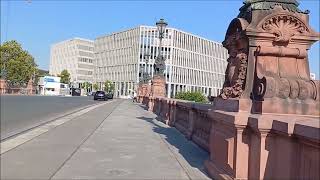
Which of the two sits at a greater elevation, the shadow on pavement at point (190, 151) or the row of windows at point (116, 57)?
the row of windows at point (116, 57)

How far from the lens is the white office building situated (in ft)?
437

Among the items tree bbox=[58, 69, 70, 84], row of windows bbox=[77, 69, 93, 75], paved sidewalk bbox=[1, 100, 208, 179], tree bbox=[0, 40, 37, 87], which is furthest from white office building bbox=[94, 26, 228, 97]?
paved sidewalk bbox=[1, 100, 208, 179]

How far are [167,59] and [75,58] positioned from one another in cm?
4265

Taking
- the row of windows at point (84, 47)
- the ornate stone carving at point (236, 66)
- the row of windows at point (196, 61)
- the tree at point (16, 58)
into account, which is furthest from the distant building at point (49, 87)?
the row of windows at point (84, 47)

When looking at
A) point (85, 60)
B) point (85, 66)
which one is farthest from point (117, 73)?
point (85, 66)

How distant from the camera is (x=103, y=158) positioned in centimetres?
1023

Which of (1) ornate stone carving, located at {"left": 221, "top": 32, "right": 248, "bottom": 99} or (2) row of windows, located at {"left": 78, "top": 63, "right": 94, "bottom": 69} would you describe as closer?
(1) ornate stone carving, located at {"left": 221, "top": 32, "right": 248, "bottom": 99}

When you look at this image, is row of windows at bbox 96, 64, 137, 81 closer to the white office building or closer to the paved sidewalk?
the white office building

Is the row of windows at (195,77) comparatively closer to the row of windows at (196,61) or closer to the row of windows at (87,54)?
the row of windows at (196,61)

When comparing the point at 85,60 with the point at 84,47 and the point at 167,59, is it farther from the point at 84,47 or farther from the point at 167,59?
the point at 167,59

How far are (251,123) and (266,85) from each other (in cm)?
58

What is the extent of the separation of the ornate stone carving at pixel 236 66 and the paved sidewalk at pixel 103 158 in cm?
166

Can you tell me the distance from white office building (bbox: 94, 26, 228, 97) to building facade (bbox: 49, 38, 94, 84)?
295 centimetres

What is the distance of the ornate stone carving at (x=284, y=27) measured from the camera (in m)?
7.10
